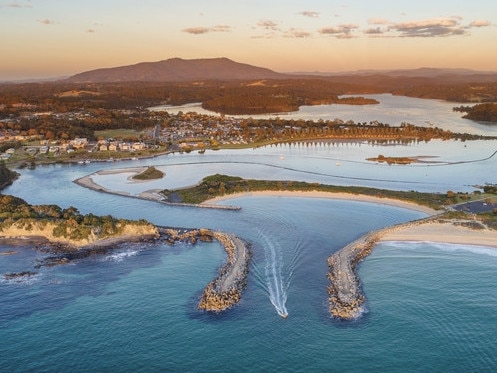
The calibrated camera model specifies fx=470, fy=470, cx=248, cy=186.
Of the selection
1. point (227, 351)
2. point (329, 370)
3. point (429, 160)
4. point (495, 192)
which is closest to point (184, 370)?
point (227, 351)

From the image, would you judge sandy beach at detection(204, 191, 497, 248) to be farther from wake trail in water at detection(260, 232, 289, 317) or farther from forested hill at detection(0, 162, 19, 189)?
forested hill at detection(0, 162, 19, 189)

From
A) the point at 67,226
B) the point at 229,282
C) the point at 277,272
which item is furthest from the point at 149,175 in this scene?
the point at 229,282

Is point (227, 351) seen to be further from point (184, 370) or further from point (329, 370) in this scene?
point (329, 370)

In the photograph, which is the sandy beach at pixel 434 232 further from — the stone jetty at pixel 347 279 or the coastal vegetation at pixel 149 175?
the coastal vegetation at pixel 149 175

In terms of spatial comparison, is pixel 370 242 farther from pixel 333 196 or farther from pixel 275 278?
pixel 333 196

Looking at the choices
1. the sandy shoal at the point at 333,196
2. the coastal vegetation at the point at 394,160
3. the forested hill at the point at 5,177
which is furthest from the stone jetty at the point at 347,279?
the forested hill at the point at 5,177

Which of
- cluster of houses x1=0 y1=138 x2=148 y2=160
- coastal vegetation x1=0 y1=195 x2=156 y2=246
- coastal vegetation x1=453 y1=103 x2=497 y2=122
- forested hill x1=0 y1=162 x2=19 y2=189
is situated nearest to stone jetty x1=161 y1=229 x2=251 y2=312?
coastal vegetation x1=0 y1=195 x2=156 y2=246
